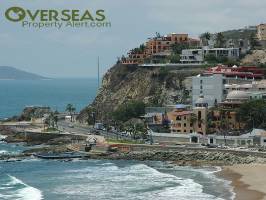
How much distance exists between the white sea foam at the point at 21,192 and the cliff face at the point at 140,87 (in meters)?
49.0

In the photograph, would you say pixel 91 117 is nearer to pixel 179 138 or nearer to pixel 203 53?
pixel 203 53

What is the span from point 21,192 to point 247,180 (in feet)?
75.1

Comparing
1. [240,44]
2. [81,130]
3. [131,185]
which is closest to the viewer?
[131,185]

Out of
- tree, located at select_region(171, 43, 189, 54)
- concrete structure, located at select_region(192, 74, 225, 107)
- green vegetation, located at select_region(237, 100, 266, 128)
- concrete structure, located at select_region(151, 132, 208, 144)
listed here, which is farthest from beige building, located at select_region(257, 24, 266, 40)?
concrete structure, located at select_region(151, 132, 208, 144)

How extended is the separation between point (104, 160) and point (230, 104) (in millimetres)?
21789

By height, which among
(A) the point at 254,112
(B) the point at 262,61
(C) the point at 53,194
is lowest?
(C) the point at 53,194

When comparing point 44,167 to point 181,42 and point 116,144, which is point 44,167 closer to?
point 116,144

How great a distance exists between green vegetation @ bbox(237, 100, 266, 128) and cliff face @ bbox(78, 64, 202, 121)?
840 inches

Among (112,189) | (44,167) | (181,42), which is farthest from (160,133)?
(181,42)

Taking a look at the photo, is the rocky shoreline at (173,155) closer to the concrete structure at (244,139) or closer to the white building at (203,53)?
the concrete structure at (244,139)

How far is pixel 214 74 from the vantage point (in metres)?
116

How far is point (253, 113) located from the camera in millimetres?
100625

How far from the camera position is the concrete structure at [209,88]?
112706 mm

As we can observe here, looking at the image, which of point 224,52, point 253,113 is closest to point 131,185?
point 253,113
